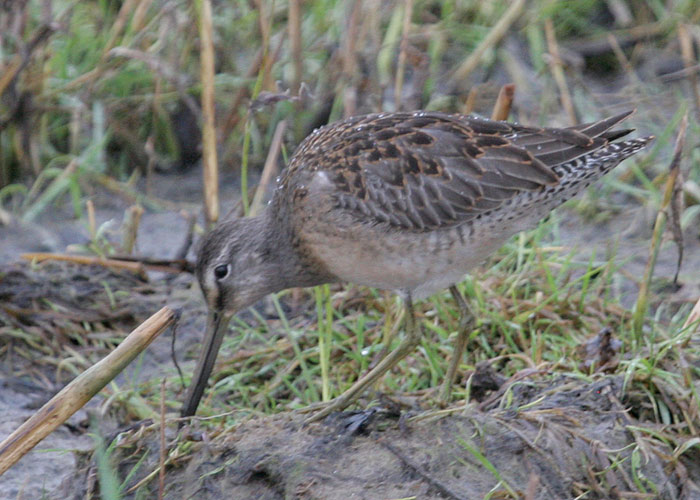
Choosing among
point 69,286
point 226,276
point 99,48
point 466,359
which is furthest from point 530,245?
point 99,48

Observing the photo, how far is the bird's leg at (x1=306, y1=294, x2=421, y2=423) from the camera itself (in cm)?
315

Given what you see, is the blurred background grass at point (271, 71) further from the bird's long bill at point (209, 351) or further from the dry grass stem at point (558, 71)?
the bird's long bill at point (209, 351)

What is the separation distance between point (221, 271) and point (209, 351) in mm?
292

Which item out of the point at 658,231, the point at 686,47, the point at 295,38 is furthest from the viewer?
the point at 686,47

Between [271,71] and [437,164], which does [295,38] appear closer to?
[271,71]

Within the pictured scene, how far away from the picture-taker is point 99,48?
17.2 feet

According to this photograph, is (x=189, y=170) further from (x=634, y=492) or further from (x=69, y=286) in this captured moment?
(x=634, y=492)

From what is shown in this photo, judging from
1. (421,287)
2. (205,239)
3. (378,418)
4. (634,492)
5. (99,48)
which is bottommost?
(634,492)

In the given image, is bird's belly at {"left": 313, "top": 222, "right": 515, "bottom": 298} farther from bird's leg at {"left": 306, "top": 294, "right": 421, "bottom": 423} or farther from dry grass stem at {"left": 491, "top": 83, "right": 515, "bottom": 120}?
dry grass stem at {"left": 491, "top": 83, "right": 515, "bottom": 120}

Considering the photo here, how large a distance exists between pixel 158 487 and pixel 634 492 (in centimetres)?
130

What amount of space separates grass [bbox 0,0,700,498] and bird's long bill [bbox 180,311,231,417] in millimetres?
160

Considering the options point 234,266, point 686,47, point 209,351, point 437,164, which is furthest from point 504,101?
point 686,47

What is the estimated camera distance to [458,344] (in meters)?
3.52

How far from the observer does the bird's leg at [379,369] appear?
3150mm
